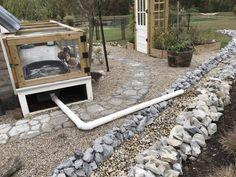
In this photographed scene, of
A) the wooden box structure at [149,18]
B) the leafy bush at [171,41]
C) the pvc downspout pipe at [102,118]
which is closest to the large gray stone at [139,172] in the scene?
the pvc downspout pipe at [102,118]

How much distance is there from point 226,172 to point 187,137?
543 mm

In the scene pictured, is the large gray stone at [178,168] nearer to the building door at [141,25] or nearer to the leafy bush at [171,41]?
the leafy bush at [171,41]

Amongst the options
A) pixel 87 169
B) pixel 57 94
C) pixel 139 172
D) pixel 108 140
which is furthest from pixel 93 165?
pixel 57 94

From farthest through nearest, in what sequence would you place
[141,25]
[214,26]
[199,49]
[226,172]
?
[214,26], [141,25], [199,49], [226,172]

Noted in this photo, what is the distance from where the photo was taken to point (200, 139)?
2.34 meters

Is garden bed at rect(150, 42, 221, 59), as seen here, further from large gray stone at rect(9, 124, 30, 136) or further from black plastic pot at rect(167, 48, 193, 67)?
large gray stone at rect(9, 124, 30, 136)

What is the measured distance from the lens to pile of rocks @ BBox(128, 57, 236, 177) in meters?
1.96

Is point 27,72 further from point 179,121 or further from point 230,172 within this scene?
point 230,172

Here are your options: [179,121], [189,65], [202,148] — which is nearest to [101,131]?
[179,121]

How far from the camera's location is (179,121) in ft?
8.69

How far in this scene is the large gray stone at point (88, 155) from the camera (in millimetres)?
2104

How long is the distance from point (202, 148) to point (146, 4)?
4263 mm

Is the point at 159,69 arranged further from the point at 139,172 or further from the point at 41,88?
the point at 139,172

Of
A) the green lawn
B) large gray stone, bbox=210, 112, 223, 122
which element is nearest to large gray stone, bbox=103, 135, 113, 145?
large gray stone, bbox=210, 112, 223, 122
